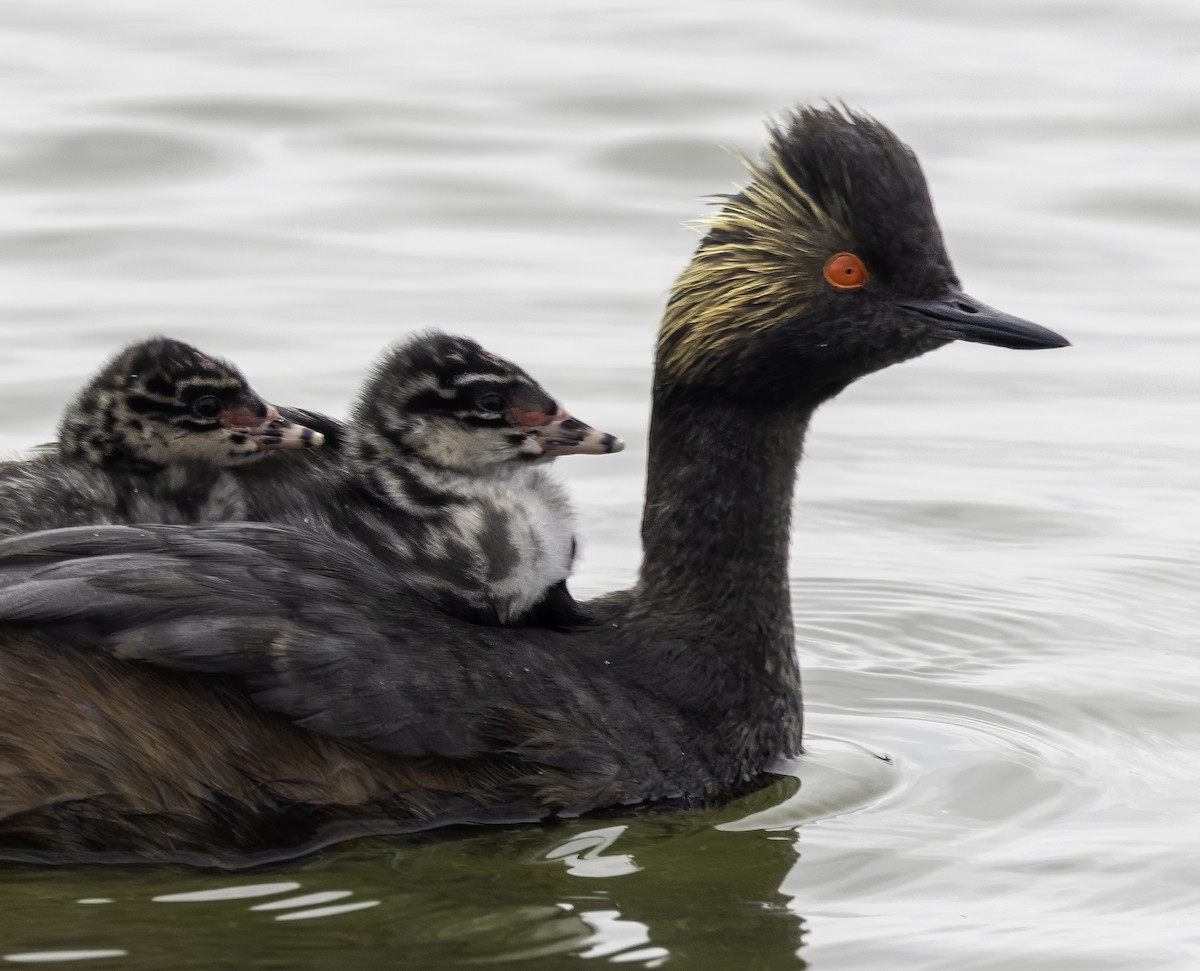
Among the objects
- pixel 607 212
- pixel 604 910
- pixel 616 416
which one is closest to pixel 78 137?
pixel 607 212

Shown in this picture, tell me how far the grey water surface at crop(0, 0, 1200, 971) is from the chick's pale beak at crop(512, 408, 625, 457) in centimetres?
111

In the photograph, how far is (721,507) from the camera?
7.71 m

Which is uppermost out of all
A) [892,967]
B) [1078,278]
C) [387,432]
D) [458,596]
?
[1078,278]

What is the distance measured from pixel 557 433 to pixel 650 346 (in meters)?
4.79

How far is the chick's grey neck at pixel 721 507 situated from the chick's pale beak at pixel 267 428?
3.86 feet

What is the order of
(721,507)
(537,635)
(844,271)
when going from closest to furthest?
(537,635)
(844,271)
(721,507)

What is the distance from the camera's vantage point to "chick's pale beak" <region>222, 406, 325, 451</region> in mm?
7246

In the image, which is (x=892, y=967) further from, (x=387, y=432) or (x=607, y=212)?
(x=607, y=212)

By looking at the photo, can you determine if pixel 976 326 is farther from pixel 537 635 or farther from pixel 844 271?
pixel 537 635

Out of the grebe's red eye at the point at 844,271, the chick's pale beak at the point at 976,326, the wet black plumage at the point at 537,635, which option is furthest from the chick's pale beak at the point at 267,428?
Answer: the chick's pale beak at the point at 976,326

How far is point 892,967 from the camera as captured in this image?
6387mm

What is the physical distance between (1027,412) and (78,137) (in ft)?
21.0

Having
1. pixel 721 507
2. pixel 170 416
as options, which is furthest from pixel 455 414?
pixel 721 507

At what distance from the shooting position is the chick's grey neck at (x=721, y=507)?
7.67 metres
